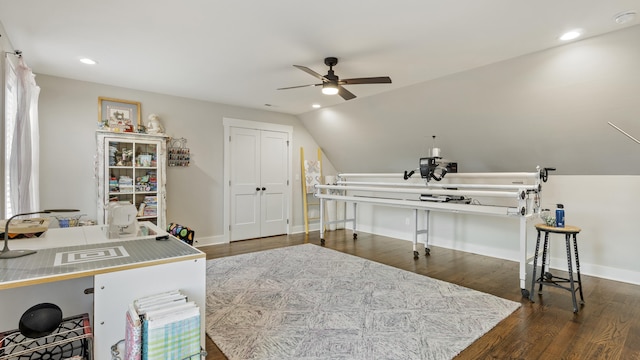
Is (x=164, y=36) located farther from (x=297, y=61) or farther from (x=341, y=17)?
(x=341, y=17)

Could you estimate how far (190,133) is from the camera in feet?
16.5

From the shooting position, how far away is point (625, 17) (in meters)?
2.34

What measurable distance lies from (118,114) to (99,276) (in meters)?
3.82

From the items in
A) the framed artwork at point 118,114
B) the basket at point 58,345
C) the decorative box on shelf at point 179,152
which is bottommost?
the basket at point 58,345

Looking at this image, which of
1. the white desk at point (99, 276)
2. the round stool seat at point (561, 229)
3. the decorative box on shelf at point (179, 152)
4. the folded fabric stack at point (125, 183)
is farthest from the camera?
the decorative box on shelf at point (179, 152)

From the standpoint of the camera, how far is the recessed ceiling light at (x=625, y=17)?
2285mm

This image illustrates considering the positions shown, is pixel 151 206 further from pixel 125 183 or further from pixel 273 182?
pixel 273 182

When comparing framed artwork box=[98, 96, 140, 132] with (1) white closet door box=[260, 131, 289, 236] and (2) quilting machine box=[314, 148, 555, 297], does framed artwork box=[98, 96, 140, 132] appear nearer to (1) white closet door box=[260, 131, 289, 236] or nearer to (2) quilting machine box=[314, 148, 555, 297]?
(1) white closet door box=[260, 131, 289, 236]

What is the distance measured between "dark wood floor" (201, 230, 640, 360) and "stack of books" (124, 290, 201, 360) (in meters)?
0.91

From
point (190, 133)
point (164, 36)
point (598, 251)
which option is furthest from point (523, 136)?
point (190, 133)

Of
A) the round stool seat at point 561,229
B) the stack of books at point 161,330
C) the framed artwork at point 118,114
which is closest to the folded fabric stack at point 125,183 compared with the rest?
the framed artwork at point 118,114

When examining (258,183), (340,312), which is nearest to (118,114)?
(258,183)

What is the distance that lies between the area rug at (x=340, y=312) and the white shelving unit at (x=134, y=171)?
4.23 feet

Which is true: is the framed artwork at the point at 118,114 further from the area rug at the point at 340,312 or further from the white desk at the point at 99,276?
the white desk at the point at 99,276
